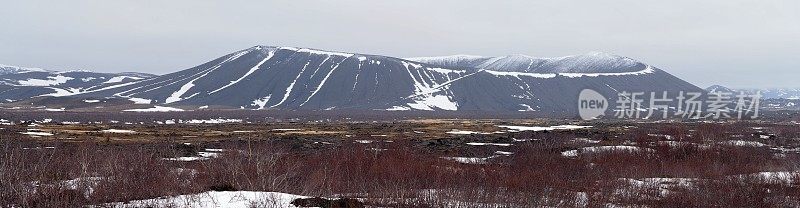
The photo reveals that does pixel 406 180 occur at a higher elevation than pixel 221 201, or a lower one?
lower

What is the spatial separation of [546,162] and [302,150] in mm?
14330

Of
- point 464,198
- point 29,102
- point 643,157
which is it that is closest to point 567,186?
point 464,198

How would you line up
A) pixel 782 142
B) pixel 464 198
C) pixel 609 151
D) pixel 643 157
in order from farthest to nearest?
pixel 782 142 < pixel 609 151 < pixel 643 157 < pixel 464 198

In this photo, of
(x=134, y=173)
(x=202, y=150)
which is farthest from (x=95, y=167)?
(x=202, y=150)

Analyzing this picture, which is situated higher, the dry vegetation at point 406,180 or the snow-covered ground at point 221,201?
the snow-covered ground at point 221,201

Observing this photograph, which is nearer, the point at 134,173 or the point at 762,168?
the point at 134,173

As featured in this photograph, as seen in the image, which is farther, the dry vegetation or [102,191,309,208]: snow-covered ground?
the dry vegetation

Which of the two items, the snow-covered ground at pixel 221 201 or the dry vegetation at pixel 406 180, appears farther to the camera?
the dry vegetation at pixel 406 180

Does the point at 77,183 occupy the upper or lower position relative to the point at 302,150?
upper

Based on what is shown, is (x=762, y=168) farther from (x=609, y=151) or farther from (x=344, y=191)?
(x=344, y=191)

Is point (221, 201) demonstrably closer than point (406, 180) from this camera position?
Yes

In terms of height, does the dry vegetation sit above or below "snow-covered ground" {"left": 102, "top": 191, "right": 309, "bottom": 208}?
below

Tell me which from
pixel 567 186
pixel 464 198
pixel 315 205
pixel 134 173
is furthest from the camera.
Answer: pixel 567 186

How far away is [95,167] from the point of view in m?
18.8
